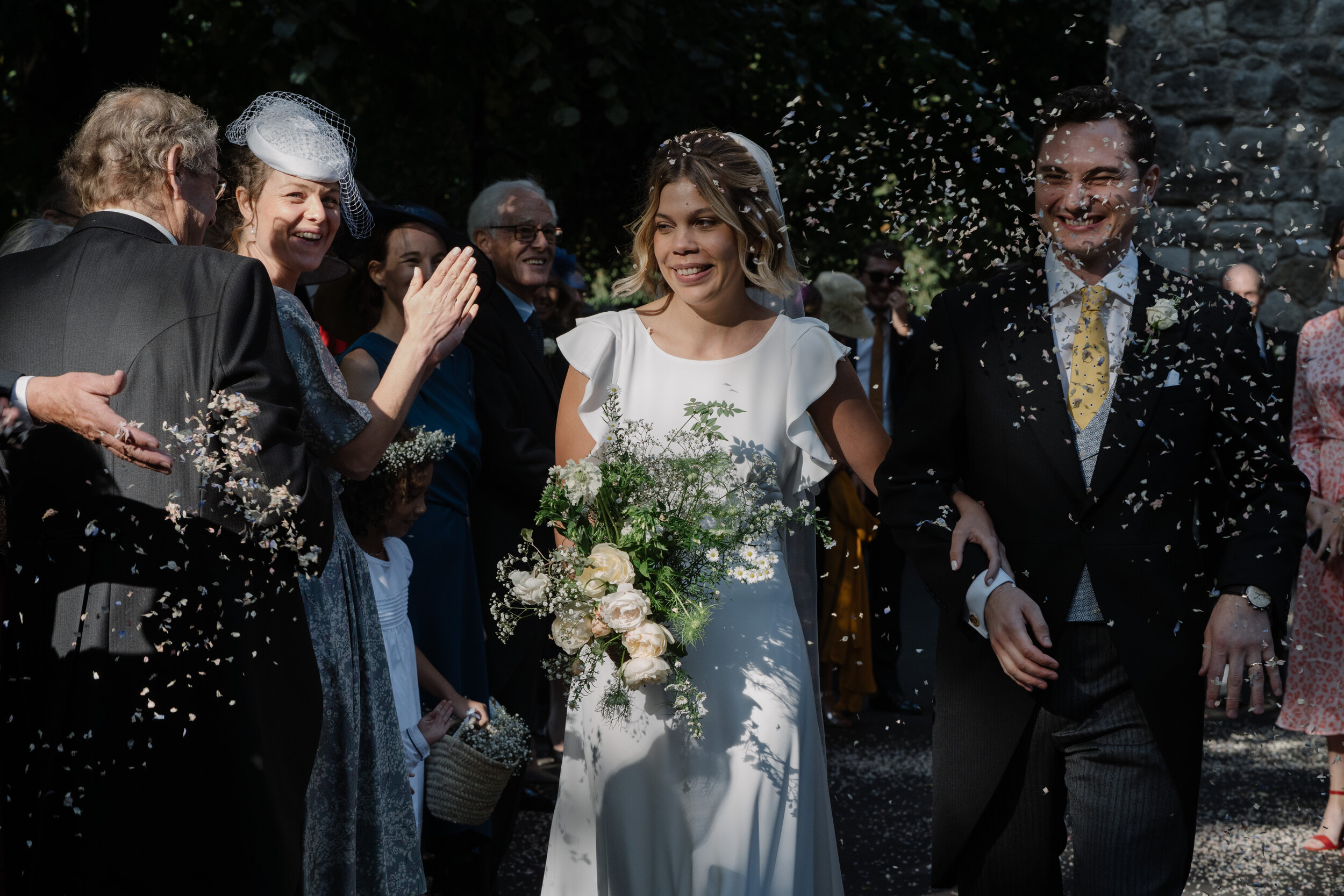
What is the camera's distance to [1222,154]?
9180 millimetres

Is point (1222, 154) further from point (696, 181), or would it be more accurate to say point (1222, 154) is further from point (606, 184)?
point (696, 181)

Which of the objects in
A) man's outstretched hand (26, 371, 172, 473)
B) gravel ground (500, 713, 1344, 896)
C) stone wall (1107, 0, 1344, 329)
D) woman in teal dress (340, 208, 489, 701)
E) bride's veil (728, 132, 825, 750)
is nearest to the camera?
man's outstretched hand (26, 371, 172, 473)

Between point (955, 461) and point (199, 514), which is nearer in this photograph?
point (199, 514)

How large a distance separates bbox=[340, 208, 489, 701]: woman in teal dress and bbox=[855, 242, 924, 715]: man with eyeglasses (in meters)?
3.37

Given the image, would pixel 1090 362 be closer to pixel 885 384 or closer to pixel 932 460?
pixel 932 460

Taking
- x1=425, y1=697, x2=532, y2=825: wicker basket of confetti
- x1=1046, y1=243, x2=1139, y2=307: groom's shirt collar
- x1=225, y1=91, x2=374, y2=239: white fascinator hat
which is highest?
x1=225, y1=91, x2=374, y2=239: white fascinator hat

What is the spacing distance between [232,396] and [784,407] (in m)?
1.49

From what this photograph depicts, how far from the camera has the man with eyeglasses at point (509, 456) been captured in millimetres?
4785

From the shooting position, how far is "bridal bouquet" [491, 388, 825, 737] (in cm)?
308

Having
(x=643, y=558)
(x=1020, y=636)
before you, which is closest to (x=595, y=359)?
(x=643, y=558)

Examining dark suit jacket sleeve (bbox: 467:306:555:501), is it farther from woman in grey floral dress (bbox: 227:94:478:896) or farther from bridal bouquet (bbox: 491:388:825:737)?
bridal bouquet (bbox: 491:388:825:737)

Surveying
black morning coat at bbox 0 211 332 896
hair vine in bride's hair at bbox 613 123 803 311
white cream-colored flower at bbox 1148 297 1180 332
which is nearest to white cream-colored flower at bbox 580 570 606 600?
black morning coat at bbox 0 211 332 896

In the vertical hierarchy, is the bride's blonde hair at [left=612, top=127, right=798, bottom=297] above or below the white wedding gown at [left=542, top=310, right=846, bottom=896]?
above

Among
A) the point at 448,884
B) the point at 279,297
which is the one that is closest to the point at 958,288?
the point at 279,297
